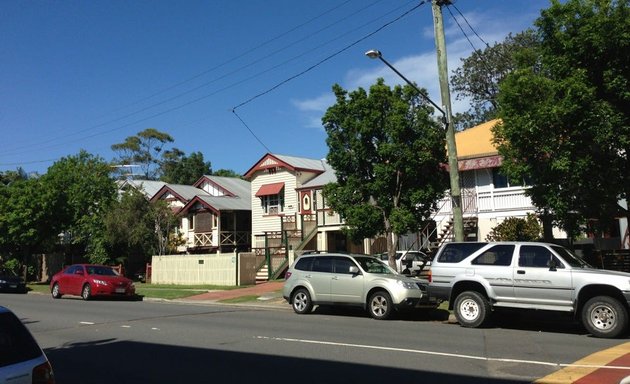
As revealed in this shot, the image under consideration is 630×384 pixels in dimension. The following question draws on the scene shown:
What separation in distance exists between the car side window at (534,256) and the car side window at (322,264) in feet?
17.8

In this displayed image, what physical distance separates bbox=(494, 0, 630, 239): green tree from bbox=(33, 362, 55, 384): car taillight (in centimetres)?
1181

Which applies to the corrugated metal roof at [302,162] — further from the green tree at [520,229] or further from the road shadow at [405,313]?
the road shadow at [405,313]

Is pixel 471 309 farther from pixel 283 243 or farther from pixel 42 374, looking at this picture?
pixel 283 243

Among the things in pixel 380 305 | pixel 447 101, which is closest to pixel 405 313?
pixel 380 305

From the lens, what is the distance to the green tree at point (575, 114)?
1273 centimetres

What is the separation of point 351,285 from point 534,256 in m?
4.90

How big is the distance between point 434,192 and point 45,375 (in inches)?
576

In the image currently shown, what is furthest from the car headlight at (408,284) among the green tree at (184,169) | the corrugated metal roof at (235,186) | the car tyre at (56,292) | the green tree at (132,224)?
the green tree at (184,169)

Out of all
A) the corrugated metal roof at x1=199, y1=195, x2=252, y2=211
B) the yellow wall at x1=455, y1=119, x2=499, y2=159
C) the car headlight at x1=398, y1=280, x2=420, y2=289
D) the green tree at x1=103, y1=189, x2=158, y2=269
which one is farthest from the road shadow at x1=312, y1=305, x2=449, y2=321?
the corrugated metal roof at x1=199, y1=195, x2=252, y2=211

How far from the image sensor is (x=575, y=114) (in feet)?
42.3

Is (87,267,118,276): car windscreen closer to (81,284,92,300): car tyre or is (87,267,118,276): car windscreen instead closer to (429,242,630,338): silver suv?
(81,284,92,300): car tyre

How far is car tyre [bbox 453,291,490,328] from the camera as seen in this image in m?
12.2

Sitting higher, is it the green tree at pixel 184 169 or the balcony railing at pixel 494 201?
the green tree at pixel 184 169

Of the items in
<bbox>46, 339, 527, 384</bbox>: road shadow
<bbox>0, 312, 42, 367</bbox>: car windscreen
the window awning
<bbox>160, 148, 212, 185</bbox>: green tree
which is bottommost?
<bbox>46, 339, 527, 384</bbox>: road shadow
